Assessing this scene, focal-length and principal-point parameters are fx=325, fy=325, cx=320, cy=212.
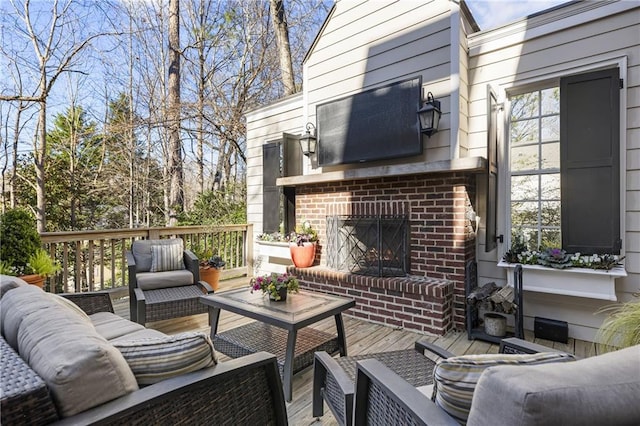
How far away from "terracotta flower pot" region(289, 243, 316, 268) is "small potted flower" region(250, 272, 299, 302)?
1.55 metres

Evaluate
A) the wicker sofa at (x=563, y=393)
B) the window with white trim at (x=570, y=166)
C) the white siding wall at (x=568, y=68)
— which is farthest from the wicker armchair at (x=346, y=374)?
the window with white trim at (x=570, y=166)

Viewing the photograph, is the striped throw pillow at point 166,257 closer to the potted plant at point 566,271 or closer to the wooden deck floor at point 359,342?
the wooden deck floor at point 359,342

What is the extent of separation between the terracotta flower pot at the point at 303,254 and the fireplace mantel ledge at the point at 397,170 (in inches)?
33.7

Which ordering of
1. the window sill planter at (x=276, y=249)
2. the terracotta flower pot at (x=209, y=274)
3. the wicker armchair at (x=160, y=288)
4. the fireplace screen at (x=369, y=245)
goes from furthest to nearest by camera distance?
the window sill planter at (x=276, y=249)
the terracotta flower pot at (x=209, y=274)
the fireplace screen at (x=369, y=245)
the wicker armchair at (x=160, y=288)

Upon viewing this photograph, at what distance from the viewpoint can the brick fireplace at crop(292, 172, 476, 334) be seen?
3305 millimetres

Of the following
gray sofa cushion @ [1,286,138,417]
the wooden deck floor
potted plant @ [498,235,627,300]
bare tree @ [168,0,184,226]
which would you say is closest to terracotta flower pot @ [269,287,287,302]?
the wooden deck floor

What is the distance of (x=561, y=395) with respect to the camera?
2.23 ft

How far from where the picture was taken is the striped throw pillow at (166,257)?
3783 millimetres

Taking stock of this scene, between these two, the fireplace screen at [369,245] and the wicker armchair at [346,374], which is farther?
the fireplace screen at [369,245]

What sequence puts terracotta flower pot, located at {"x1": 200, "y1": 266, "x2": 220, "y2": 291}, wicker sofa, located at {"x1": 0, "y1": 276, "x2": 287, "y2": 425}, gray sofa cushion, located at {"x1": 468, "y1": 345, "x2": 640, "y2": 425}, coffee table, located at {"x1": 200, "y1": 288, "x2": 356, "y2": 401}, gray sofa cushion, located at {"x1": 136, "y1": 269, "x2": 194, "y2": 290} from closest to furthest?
gray sofa cushion, located at {"x1": 468, "y1": 345, "x2": 640, "y2": 425}, wicker sofa, located at {"x1": 0, "y1": 276, "x2": 287, "y2": 425}, coffee table, located at {"x1": 200, "y1": 288, "x2": 356, "y2": 401}, gray sofa cushion, located at {"x1": 136, "y1": 269, "x2": 194, "y2": 290}, terracotta flower pot, located at {"x1": 200, "y1": 266, "x2": 220, "y2": 291}

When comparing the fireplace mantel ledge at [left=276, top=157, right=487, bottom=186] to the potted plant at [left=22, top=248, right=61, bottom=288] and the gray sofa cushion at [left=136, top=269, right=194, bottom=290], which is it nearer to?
the gray sofa cushion at [left=136, top=269, right=194, bottom=290]

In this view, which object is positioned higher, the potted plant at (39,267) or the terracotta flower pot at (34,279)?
the potted plant at (39,267)

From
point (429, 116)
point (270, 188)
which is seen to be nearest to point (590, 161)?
point (429, 116)

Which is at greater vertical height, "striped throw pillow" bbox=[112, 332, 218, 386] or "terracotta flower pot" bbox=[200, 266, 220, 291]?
"striped throw pillow" bbox=[112, 332, 218, 386]
